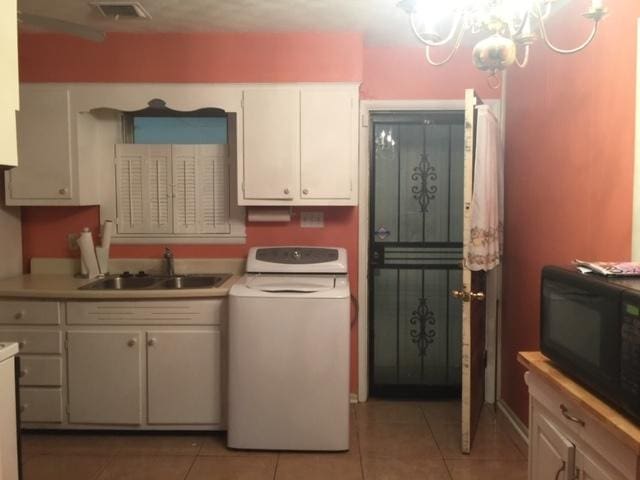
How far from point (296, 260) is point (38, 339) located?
148cm

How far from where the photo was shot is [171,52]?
3.23m

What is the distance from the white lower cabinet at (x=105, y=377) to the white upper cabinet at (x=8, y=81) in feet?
5.71

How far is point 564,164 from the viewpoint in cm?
242

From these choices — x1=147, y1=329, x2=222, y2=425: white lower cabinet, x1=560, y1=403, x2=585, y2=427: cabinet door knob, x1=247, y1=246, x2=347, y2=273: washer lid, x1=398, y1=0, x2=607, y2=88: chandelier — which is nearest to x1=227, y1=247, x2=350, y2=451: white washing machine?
x1=147, y1=329, x2=222, y2=425: white lower cabinet

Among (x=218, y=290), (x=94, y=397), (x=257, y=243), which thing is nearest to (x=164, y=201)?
(x=257, y=243)

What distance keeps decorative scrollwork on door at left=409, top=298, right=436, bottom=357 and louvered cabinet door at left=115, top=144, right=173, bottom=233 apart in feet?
5.68

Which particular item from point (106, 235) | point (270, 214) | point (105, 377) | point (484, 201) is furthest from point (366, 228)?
point (105, 377)

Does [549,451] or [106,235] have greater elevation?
[106,235]

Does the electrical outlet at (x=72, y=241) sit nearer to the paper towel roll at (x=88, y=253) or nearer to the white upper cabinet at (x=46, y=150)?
the paper towel roll at (x=88, y=253)

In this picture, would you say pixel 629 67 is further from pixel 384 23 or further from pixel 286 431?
pixel 286 431

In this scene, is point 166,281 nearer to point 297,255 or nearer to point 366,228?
point 297,255

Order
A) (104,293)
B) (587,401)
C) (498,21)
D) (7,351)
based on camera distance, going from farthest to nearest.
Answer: (104,293)
(7,351)
(498,21)
(587,401)

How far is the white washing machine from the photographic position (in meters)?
2.73

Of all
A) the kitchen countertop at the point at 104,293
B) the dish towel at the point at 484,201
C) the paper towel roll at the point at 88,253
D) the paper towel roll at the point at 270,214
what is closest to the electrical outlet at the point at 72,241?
the paper towel roll at the point at 88,253
